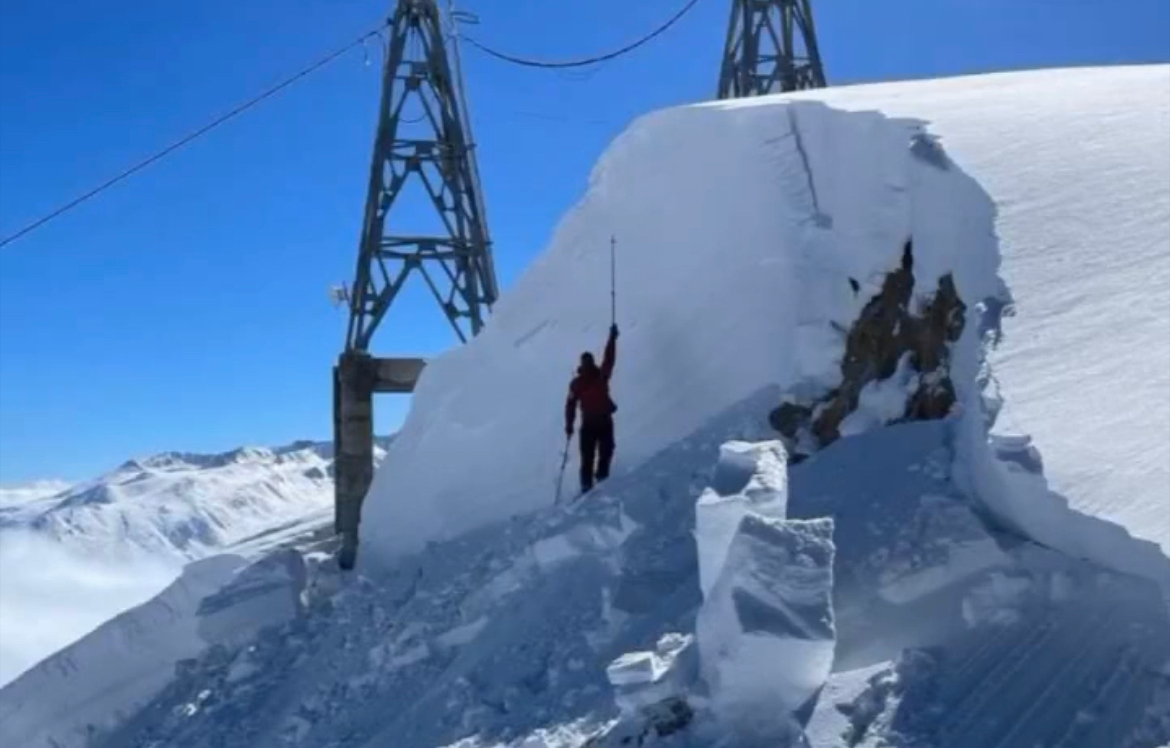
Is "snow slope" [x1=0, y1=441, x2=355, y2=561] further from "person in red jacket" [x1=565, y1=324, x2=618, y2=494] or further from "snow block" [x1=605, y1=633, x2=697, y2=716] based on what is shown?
"snow block" [x1=605, y1=633, x2=697, y2=716]

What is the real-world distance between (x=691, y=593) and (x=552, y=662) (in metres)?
0.99

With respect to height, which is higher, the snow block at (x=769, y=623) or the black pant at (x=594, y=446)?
the snow block at (x=769, y=623)

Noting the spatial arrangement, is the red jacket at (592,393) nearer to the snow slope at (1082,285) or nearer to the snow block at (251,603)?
the snow slope at (1082,285)

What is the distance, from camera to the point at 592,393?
1125 centimetres

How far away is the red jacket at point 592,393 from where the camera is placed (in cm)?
1121

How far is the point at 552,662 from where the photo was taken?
28.7 feet

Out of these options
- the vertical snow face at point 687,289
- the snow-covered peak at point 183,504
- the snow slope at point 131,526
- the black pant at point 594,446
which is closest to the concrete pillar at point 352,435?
the vertical snow face at point 687,289

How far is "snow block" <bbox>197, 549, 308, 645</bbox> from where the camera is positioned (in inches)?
500

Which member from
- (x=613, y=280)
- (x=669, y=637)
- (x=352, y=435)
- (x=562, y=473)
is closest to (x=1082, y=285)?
(x=669, y=637)

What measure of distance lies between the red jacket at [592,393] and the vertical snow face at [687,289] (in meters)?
0.50

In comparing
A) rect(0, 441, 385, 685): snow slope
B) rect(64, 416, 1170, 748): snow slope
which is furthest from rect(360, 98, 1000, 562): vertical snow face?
rect(0, 441, 385, 685): snow slope

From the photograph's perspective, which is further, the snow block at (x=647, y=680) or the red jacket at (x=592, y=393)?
the red jacket at (x=592, y=393)

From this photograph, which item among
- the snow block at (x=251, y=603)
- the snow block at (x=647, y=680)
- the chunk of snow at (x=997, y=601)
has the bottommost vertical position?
the snow block at (x=251, y=603)

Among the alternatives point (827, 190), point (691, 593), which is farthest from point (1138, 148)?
point (691, 593)
